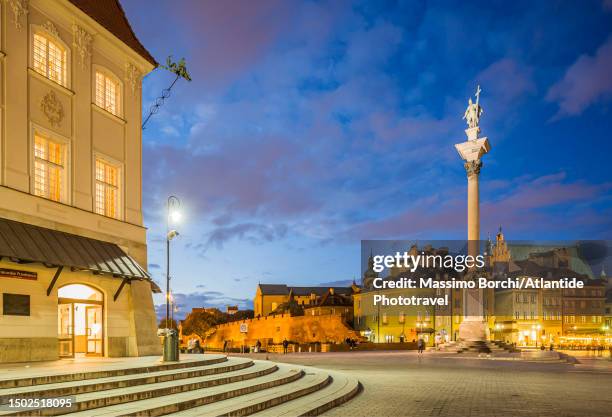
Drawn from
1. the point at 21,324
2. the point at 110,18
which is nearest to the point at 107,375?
the point at 21,324

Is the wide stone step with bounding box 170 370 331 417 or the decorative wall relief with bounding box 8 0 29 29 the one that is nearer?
the wide stone step with bounding box 170 370 331 417

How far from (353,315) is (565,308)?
42.7 m

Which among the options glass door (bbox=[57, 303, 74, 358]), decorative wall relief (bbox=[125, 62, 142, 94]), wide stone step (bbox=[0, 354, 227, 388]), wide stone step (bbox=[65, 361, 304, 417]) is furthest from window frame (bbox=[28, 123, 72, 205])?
wide stone step (bbox=[65, 361, 304, 417])

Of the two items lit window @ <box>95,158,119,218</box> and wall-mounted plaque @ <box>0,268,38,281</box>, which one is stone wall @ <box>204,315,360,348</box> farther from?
wall-mounted plaque @ <box>0,268,38,281</box>

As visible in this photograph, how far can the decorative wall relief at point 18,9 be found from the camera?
18234 mm

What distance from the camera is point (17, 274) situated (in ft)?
57.1

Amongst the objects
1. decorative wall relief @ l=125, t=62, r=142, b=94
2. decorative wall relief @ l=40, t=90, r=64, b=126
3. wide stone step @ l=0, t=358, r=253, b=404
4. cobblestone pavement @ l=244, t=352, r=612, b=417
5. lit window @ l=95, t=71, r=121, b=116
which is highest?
decorative wall relief @ l=125, t=62, r=142, b=94

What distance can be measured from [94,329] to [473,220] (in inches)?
1238

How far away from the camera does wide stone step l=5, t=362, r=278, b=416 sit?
428 inches

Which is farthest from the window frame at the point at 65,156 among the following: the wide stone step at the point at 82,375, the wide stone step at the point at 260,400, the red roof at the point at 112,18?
the wide stone step at the point at 260,400

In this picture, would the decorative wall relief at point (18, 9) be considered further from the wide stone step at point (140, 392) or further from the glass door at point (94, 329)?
the wide stone step at point (140, 392)

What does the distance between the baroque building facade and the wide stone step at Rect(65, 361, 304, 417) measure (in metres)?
6.40

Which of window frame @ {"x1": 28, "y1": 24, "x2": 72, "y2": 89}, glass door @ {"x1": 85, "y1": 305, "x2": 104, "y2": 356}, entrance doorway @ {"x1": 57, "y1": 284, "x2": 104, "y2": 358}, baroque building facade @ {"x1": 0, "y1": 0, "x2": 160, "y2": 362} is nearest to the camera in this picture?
baroque building facade @ {"x1": 0, "y1": 0, "x2": 160, "y2": 362}

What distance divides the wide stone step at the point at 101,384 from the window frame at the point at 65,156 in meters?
7.61
